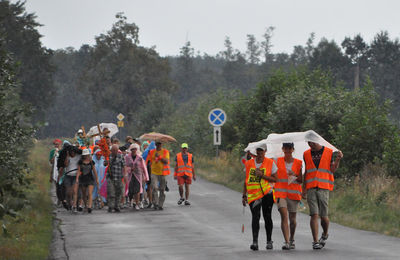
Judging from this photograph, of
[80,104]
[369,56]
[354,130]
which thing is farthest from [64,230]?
→ [80,104]

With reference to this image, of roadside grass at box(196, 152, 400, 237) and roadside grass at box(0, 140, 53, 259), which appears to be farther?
roadside grass at box(196, 152, 400, 237)

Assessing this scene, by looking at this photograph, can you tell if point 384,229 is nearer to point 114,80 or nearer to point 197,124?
point 197,124

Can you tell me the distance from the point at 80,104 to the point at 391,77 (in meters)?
72.0

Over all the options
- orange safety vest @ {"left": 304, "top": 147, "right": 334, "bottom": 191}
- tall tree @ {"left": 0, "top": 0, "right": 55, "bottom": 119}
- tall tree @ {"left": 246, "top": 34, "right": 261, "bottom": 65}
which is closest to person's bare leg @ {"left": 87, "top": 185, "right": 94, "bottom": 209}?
orange safety vest @ {"left": 304, "top": 147, "right": 334, "bottom": 191}

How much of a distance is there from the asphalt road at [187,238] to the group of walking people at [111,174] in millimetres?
468

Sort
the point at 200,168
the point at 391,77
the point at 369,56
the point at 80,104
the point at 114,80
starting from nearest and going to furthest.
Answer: the point at 200,168 → the point at 391,77 → the point at 369,56 → the point at 114,80 → the point at 80,104

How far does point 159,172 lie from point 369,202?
560 cm

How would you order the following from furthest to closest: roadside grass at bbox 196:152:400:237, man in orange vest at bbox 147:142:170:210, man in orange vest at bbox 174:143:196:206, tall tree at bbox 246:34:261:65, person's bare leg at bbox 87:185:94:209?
tall tree at bbox 246:34:261:65 < man in orange vest at bbox 174:143:196:206 < man in orange vest at bbox 147:142:170:210 < person's bare leg at bbox 87:185:94:209 < roadside grass at bbox 196:152:400:237

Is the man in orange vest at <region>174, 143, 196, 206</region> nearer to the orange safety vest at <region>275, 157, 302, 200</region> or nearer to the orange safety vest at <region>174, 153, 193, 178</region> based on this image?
the orange safety vest at <region>174, 153, 193, 178</region>

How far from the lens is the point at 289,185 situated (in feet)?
43.3

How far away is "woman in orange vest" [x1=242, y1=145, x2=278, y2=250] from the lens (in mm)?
13000

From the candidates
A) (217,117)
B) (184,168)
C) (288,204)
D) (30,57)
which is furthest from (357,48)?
(288,204)

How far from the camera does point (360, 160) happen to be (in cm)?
2433

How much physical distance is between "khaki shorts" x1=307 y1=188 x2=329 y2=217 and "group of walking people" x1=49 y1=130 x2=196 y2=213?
9.10 metres
